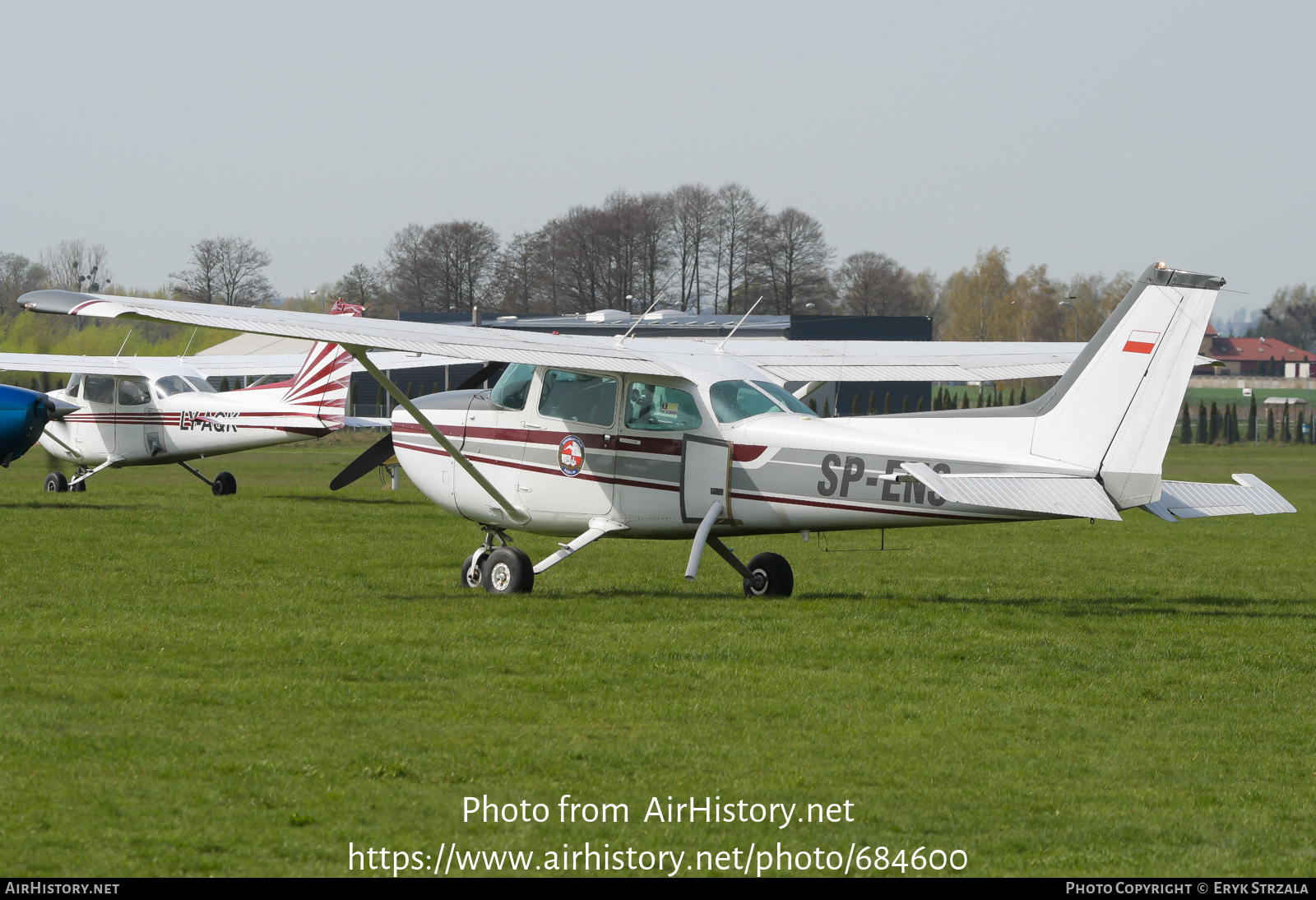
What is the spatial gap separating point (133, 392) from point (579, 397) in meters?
15.1

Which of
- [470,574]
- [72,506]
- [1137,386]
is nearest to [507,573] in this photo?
[470,574]

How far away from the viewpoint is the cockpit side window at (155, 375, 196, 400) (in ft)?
78.7

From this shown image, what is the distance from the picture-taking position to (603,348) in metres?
→ 11.6

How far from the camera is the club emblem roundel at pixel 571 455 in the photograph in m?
11.3

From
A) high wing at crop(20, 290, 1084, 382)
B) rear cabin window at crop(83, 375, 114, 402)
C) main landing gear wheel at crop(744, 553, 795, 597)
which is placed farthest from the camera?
rear cabin window at crop(83, 375, 114, 402)

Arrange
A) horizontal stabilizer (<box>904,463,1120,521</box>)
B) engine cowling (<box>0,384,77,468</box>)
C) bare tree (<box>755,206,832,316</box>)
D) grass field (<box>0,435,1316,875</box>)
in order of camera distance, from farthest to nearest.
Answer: bare tree (<box>755,206,832,316</box>)
engine cowling (<box>0,384,77,468</box>)
horizontal stabilizer (<box>904,463,1120,521</box>)
grass field (<box>0,435,1316,875</box>)

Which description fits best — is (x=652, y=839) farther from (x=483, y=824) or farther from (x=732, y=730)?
(x=732, y=730)

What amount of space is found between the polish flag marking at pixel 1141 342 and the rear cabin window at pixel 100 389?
19137mm

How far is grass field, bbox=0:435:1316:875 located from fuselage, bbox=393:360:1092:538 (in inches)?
28.8

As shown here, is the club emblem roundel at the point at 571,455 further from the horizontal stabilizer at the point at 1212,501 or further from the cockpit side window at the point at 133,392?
the cockpit side window at the point at 133,392

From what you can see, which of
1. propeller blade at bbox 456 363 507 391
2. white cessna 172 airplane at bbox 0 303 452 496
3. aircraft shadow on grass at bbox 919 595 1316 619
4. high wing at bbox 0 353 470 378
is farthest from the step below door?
white cessna 172 airplane at bbox 0 303 452 496

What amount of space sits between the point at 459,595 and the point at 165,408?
14345 mm

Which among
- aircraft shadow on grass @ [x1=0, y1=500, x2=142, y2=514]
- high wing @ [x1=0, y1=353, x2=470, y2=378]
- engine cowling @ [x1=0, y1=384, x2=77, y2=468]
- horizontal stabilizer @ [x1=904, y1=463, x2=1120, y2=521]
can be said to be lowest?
aircraft shadow on grass @ [x1=0, y1=500, x2=142, y2=514]

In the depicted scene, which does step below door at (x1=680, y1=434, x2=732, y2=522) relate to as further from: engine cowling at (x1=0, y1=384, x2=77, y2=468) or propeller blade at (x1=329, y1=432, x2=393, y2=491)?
engine cowling at (x1=0, y1=384, x2=77, y2=468)
